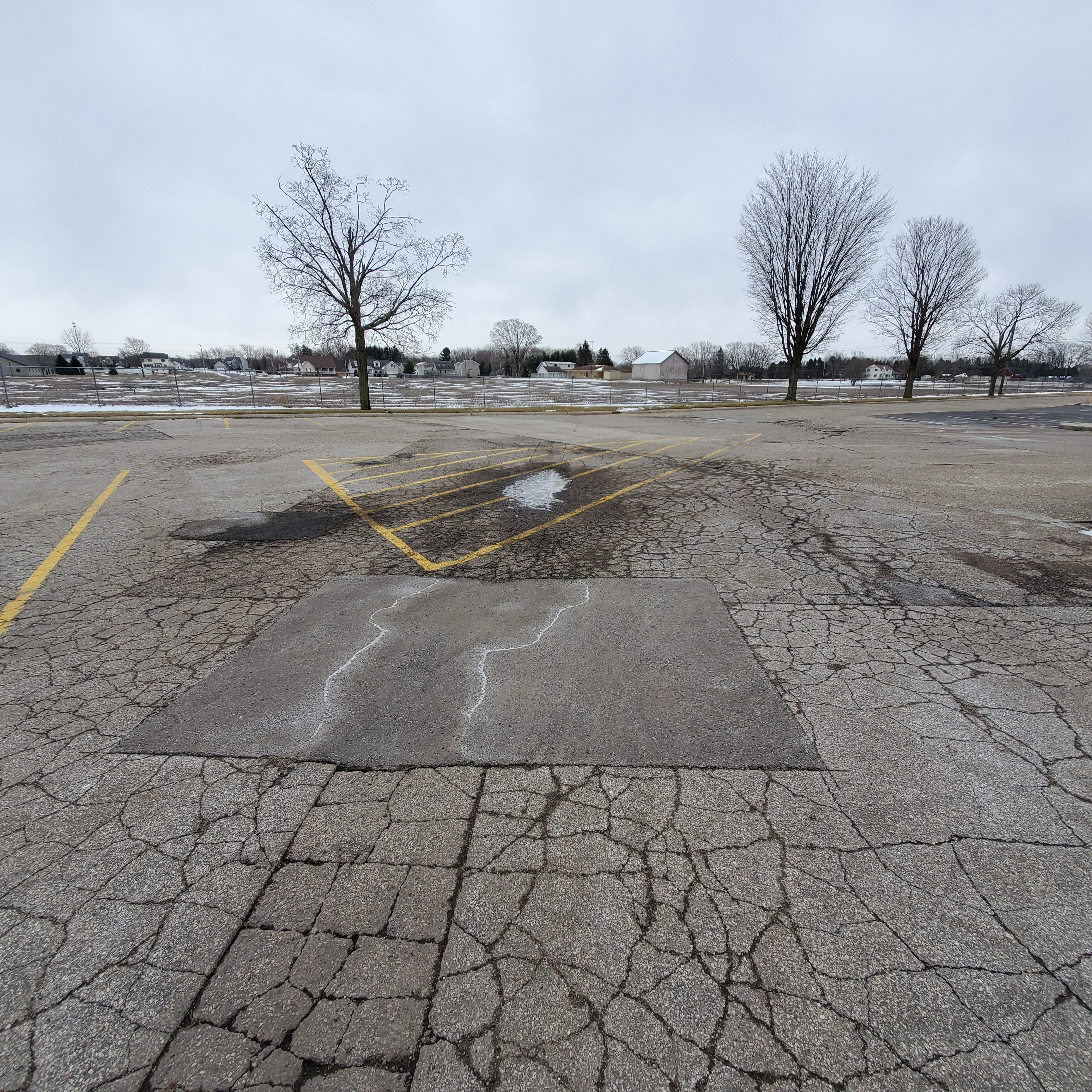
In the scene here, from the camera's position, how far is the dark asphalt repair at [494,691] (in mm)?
2773

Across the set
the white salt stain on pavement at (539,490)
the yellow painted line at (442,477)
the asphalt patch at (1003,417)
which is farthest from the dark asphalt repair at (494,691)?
the asphalt patch at (1003,417)

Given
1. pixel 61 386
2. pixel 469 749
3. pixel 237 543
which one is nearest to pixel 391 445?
pixel 237 543

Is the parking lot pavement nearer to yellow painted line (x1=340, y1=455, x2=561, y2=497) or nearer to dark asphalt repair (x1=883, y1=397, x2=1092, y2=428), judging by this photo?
yellow painted line (x1=340, y1=455, x2=561, y2=497)

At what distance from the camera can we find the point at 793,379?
3516 centimetres

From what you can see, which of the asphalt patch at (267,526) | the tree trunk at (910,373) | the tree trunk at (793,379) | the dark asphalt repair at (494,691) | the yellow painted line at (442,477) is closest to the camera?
the dark asphalt repair at (494,691)

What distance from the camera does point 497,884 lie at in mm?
2039

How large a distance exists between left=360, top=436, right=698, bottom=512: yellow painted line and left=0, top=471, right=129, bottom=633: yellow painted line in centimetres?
314

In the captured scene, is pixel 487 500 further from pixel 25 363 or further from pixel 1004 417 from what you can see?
pixel 25 363

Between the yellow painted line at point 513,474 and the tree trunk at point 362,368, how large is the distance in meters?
17.6

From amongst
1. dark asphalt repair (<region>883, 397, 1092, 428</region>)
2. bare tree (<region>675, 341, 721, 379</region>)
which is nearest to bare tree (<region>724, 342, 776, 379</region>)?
bare tree (<region>675, 341, 721, 379</region>)

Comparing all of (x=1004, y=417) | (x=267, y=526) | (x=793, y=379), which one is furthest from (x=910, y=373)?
(x=267, y=526)

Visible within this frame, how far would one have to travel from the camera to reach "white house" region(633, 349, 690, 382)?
8662 cm

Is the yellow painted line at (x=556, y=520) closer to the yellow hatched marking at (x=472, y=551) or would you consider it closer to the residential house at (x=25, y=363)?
the yellow hatched marking at (x=472, y=551)

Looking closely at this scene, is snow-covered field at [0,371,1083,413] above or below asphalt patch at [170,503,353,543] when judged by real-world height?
above
